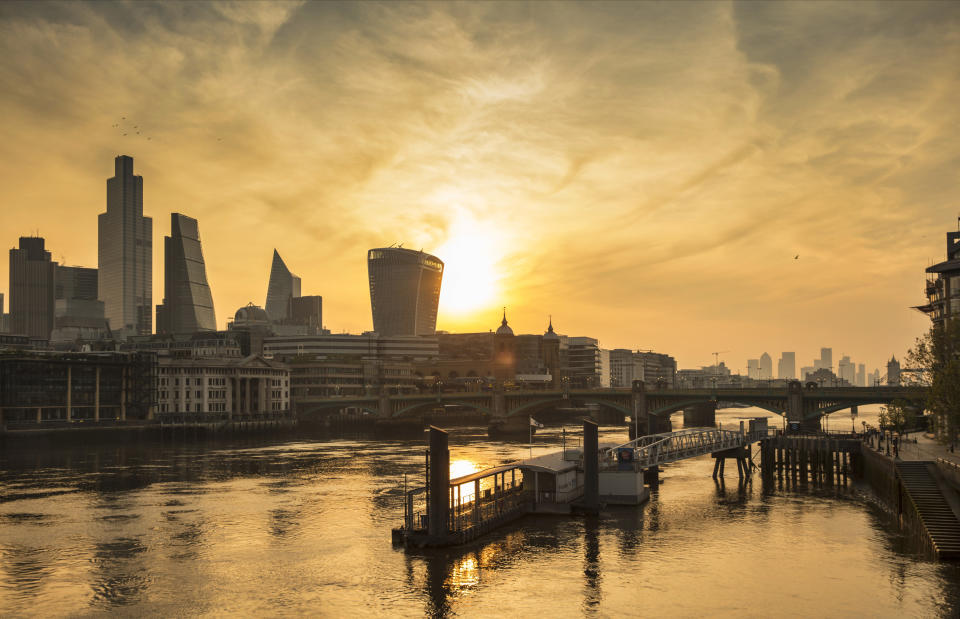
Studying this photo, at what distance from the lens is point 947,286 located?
394ft

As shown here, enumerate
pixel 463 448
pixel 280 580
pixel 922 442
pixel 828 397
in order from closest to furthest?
pixel 280 580 < pixel 922 442 < pixel 828 397 < pixel 463 448

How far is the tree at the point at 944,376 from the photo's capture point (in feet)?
270

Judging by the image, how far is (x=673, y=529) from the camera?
7169 cm

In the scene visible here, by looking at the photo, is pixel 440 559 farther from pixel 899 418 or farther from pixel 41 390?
pixel 41 390

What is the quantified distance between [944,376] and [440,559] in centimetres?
5638

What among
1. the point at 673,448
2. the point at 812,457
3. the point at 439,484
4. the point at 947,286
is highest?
the point at 947,286

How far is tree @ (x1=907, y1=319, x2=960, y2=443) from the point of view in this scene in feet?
270

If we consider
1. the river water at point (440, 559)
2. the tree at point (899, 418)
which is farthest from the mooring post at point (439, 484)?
the tree at point (899, 418)

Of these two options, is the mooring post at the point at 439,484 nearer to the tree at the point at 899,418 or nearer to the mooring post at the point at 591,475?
the mooring post at the point at 591,475

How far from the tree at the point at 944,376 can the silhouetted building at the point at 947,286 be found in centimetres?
945

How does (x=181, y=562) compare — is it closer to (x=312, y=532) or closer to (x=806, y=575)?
Answer: (x=312, y=532)

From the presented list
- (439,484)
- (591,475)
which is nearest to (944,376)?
(591,475)

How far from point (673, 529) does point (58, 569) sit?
48.3 meters

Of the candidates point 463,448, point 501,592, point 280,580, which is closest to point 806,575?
point 501,592
